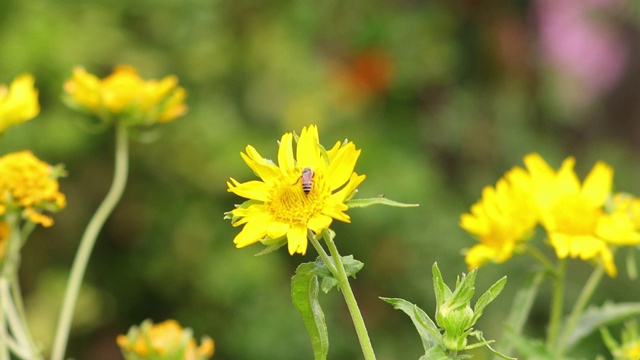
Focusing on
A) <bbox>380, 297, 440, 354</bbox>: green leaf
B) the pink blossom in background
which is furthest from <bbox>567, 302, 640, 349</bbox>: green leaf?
the pink blossom in background

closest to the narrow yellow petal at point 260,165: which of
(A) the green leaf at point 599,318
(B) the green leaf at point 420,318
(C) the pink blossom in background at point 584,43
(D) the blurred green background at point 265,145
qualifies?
(B) the green leaf at point 420,318

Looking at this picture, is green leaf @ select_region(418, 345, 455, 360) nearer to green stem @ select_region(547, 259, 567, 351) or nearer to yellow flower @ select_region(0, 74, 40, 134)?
green stem @ select_region(547, 259, 567, 351)

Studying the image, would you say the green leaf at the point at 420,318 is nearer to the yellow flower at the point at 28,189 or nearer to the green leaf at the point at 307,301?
the green leaf at the point at 307,301

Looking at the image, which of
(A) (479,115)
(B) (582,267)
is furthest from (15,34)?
(B) (582,267)

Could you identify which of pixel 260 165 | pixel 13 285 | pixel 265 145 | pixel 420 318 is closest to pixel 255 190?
pixel 260 165

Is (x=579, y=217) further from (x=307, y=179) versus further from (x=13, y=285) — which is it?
(x=13, y=285)

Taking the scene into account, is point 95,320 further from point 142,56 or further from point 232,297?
point 142,56
